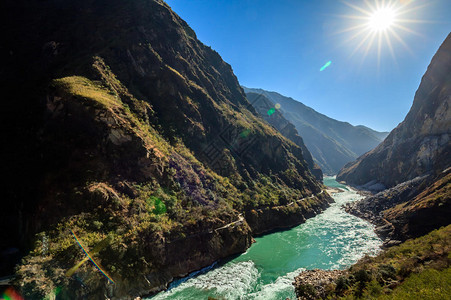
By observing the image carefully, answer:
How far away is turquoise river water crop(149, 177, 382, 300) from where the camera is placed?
85.9 ft

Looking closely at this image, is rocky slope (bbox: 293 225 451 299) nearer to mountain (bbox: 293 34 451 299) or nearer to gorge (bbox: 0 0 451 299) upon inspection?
mountain (bbox: 293 34 451 299)

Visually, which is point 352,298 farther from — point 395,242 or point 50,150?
point 50,150

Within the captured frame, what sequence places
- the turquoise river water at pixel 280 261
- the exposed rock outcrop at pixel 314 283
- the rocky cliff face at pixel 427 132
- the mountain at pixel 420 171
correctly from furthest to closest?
the rocky cliff face at pixel 427 132 → the mountain at pixel 420 171 → the turquoise river water at pixel 280 261 → the exposed rock outcrop at pixel 314 283

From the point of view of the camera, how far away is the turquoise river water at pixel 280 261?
26172 millimetres

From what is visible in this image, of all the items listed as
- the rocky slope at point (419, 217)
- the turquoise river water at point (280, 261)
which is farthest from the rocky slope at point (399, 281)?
the rocky slope at point (419, 217)

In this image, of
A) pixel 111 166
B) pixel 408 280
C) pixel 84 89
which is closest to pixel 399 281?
pixel 408 280

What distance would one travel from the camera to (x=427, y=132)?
3248 inches

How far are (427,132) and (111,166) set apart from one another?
114 m

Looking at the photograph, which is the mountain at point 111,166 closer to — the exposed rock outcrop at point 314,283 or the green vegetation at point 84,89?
the green vegetation at point 84,89

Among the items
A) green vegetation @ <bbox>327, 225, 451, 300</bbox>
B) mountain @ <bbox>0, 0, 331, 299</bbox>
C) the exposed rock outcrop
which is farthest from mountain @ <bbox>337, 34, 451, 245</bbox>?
mountain @ <bbox>0, 0, 331, 299</bbox>

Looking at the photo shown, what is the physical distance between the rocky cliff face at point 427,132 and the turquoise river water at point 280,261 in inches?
1605

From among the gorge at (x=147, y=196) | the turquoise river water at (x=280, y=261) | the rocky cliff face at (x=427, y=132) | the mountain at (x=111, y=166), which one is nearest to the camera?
the gorge at (x=147, y=196)

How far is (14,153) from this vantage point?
31.4m

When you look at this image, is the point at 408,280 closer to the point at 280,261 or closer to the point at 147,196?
the point at 280,261
